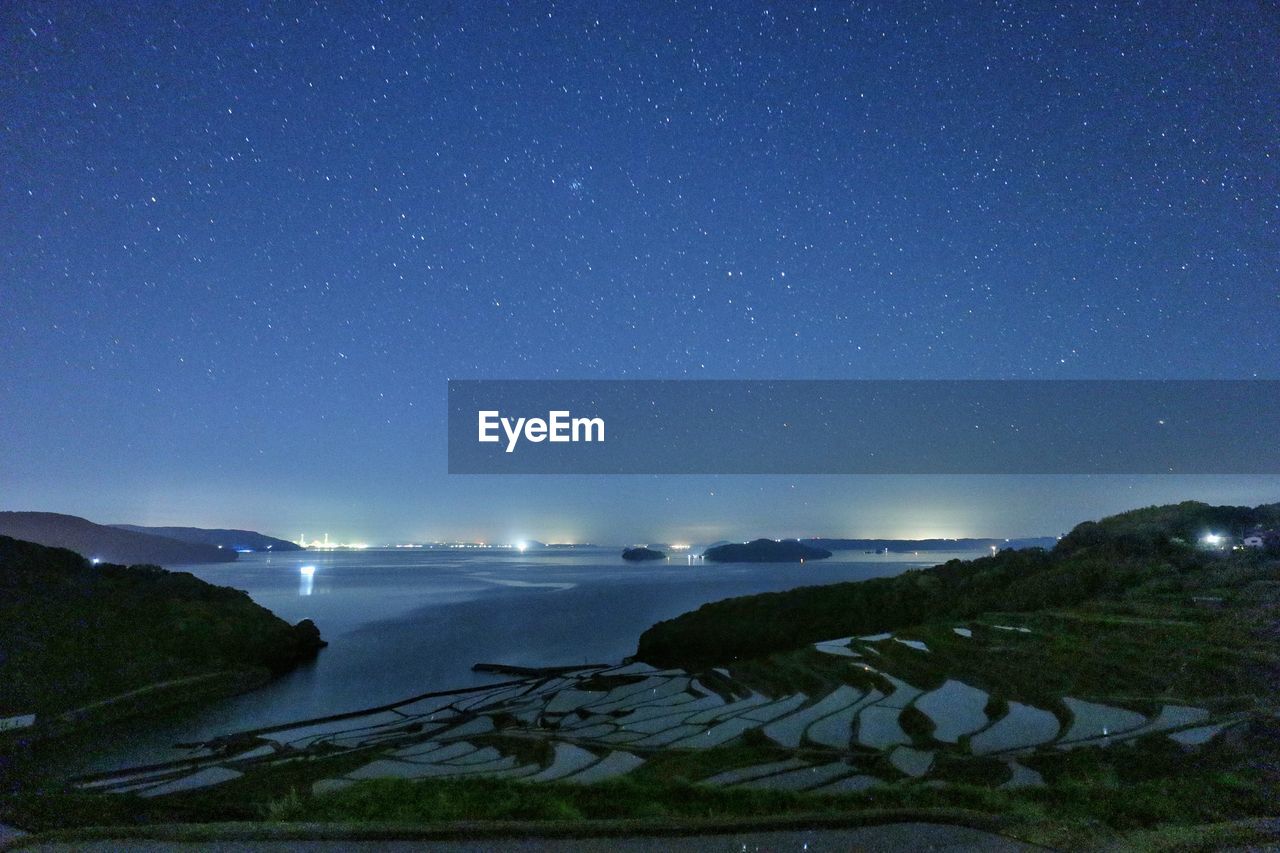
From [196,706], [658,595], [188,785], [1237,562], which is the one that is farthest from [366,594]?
[1237,562]

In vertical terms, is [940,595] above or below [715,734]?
above

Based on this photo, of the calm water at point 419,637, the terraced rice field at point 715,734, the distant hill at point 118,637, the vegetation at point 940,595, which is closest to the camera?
the terraced rice field at point 715,734

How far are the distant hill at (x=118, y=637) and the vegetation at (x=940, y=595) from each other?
2396 centimetres

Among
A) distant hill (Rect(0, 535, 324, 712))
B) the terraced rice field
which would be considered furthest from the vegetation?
distant hill (Rect(0, 535, 324, 712))

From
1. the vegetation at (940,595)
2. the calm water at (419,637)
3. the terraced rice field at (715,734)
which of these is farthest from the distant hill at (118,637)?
the vegetation at (940,595)

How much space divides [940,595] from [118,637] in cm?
4636

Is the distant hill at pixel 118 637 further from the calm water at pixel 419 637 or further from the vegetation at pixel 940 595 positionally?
the vegetation at pixel 940 595

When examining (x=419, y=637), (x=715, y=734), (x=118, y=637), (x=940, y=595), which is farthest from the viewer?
(x=419, y=637)

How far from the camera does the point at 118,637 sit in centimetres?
3512

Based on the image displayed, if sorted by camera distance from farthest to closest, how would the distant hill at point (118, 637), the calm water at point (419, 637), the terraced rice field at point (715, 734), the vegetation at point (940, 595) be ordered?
the vegetation at point (940, 595), the calm water at point (419, 637), the distant hill at point (118, 637), the terraced rice field at point (715, 734)

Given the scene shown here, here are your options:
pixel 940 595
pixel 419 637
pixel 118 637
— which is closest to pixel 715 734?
pixel 940 595

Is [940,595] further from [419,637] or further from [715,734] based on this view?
[419,637]

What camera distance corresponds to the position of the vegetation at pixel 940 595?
3647cm

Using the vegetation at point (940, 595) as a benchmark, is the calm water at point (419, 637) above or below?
below
